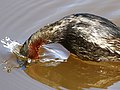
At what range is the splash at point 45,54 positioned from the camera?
21.2ft

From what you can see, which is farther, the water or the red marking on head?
the red marking on head

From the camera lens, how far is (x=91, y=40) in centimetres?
625

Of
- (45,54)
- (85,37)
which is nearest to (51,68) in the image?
(45,54)

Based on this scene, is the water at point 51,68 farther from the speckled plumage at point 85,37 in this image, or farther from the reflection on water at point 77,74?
the speckled plumage at point 85,37

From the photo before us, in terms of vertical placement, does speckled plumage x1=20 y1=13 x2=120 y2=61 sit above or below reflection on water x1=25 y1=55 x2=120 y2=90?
above

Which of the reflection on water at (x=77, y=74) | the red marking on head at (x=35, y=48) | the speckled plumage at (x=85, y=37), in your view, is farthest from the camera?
the red marking on head at (x=35, y=48)

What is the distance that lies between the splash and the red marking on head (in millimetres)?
81

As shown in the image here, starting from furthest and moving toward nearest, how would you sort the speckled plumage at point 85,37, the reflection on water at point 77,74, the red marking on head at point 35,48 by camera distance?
the red marking on head at point 35,48
the speckled plumage at point 85,37
the reflection on water at point 77,74

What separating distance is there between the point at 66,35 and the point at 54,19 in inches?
39.1

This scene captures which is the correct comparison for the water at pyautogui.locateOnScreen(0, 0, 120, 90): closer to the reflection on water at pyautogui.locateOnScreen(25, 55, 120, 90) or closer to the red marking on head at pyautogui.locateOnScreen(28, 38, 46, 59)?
the reflection on water at pyautogui.locateOnScreen(25, 55, 120, 90)

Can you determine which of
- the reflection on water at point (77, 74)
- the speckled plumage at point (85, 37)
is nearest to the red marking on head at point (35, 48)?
the speckled plumage at point (85, 37)

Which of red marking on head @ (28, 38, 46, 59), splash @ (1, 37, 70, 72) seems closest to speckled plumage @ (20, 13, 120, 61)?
red marking on head @ (28, 38, 46, 59)

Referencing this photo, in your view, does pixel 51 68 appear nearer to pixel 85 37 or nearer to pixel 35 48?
pixel 35 48

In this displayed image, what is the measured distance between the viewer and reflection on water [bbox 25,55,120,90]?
19.9ft
